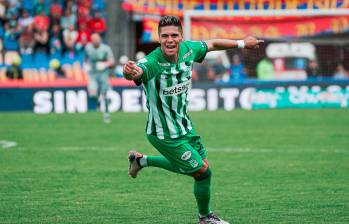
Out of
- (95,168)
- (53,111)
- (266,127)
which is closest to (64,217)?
(95,168)

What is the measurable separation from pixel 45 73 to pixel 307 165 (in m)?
17.8

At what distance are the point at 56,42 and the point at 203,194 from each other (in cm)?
2269

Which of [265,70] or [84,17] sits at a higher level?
[84,17]

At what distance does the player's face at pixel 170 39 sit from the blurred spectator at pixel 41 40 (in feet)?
74.7

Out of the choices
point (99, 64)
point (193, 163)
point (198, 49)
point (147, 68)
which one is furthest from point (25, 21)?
point (147, 68)

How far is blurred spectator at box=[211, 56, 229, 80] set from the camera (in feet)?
91.1

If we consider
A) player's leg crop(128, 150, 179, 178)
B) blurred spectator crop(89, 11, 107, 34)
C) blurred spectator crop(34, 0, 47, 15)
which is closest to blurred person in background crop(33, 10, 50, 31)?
blurred spectator crop(34, 0, 47, 15)

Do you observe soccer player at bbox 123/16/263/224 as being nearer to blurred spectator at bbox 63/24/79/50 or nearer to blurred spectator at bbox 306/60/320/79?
blurred spectator at bbox 306/60/320/79

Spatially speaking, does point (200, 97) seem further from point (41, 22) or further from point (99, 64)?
point (41, 22)

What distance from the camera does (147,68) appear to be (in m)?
7.73

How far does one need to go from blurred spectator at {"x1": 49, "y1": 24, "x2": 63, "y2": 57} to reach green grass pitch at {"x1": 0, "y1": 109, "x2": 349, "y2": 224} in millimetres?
9975

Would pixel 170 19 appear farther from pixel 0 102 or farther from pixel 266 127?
pixel 0 102

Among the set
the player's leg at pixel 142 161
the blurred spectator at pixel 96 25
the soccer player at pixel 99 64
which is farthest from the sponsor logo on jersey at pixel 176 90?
the blurred spectator at pixel 96 25

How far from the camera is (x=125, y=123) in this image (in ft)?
69.8
